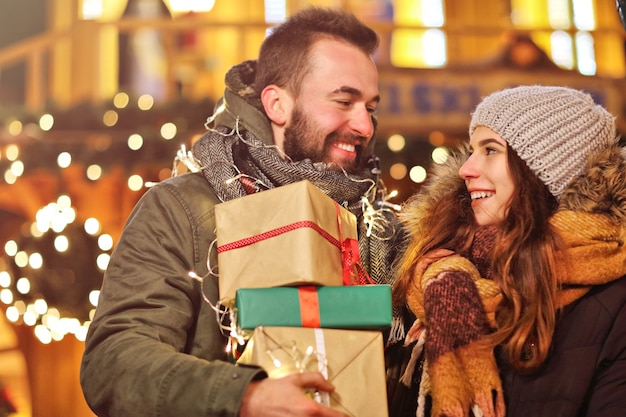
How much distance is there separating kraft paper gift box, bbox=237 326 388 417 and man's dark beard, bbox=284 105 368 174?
0.74m

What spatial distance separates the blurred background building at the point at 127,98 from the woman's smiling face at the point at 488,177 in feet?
8.96

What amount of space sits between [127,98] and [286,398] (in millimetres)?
4079

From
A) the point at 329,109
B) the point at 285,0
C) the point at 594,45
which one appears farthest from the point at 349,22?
the point at 594,45

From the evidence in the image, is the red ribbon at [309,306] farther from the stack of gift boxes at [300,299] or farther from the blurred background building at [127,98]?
the blurred background building at [127,98]

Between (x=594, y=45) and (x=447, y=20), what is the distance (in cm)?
120

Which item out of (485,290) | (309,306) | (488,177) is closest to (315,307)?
(309,306)

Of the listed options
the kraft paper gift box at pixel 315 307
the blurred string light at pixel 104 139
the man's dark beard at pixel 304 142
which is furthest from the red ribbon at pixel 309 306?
the blurred string light at pixel 104 139

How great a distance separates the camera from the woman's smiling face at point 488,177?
2350 millimetres

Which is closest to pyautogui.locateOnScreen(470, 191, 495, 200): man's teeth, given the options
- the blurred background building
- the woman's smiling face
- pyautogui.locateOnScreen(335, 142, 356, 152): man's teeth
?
the woman's smiling face

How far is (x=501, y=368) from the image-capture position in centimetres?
221

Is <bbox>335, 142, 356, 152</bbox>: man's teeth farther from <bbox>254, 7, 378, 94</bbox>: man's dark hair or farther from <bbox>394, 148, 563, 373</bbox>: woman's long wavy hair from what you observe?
<bbox>394, 148, 563, 373</bbox>: woman's long wavy hair

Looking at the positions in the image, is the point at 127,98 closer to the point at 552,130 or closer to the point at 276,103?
the point at 276,103

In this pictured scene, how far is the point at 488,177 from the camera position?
2.37 metres

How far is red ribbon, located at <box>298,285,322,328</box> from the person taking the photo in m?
1.89
